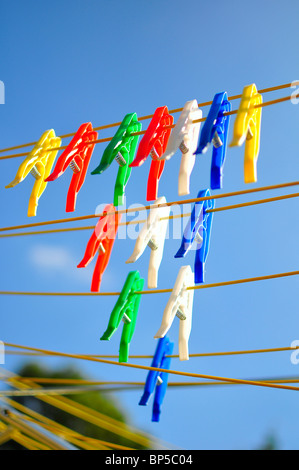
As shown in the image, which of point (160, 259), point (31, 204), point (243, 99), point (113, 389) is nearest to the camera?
point (243, 99)

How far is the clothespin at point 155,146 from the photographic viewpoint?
277 centimetres

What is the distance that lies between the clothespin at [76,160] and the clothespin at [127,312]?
1.56 feet

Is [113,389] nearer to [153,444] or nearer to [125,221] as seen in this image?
[153,444]

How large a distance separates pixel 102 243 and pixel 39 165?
0.61 metres

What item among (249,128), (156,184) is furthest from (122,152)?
(249,128)

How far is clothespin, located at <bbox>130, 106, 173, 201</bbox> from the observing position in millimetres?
2768

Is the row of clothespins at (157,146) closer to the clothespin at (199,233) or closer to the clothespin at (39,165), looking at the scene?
the clothespin at (39,165)

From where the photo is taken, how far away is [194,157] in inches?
108

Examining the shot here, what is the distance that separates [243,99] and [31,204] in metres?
1.19

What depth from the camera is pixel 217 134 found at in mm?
2684

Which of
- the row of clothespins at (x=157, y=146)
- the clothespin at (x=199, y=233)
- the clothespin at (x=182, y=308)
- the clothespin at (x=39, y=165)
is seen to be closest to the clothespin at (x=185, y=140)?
the row of clothespins at (x=157, y=146)

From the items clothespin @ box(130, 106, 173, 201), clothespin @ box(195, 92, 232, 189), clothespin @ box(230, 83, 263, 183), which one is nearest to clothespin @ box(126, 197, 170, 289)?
clothespin @ box(130, 106, 173, 201)

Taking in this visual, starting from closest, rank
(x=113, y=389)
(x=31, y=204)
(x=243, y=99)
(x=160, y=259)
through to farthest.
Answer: (x=243, y=99) < (x=160, y=259) < (x=31, y=204) < (x=113, y=389)

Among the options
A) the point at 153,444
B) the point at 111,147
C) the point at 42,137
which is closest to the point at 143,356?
the point at 153,444
